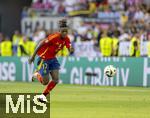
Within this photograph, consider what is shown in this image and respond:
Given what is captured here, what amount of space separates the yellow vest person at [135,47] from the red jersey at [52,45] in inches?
436

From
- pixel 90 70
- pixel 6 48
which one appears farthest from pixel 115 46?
pixel 6 48

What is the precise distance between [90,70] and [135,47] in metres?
2.19

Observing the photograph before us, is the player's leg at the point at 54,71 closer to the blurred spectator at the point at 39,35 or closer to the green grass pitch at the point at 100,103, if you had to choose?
the green grass pitch at the point at 100,103

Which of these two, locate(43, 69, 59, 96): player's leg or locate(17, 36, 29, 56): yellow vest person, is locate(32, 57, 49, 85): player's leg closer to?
locate(43, 69, 59, 96): player's leg

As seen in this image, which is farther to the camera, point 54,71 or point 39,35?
point 39,35

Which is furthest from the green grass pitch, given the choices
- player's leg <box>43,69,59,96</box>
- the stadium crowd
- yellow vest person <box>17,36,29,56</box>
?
yellow vest person <box>17,36,29,56</box>

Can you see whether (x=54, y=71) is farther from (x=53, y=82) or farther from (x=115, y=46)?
(x=115, y=46)

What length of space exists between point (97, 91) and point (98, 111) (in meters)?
7.94

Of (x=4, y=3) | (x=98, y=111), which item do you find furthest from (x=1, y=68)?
(x=98, y=111)

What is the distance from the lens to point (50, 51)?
19.6 meters

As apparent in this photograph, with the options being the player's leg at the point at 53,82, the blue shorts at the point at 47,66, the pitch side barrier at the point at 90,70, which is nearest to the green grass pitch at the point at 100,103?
the player's leg at the point at 53,82

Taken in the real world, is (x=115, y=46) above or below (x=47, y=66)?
above

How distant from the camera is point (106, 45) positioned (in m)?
32.0

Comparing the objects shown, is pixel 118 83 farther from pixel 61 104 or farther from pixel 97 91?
pixel 61 104
